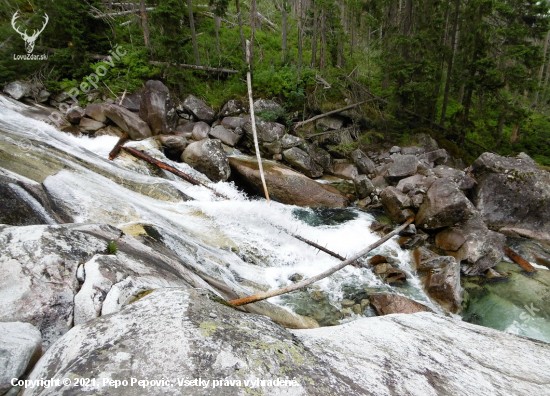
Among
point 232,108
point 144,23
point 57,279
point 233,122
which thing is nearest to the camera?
point 57,279

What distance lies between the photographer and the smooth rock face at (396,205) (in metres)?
8.96

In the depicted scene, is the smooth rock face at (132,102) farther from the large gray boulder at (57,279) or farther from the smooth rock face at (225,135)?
the large gray boulder at (57,279)

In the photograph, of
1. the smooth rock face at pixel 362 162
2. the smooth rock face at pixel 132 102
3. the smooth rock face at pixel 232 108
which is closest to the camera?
the smooth rock face at pixel 132 102

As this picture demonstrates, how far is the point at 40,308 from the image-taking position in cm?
237

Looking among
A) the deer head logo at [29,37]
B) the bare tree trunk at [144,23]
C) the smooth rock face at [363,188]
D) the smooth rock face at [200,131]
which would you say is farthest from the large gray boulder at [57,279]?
the bare tree trunk at [144,23]

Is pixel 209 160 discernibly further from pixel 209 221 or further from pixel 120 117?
pixel 120 117

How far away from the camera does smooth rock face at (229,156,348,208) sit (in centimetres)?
1038

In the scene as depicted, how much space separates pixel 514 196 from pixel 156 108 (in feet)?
43.2

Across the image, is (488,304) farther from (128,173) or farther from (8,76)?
(8,76)

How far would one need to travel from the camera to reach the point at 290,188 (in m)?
10.4

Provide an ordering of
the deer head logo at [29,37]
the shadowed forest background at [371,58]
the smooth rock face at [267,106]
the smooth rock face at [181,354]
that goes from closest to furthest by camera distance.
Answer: the smooth rock face at [181,354]
the deer head logo at [29,37]
the shadowed forest background at [371,58]
the smooth rock face at [267,106]

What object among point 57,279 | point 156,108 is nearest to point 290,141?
point 156,108

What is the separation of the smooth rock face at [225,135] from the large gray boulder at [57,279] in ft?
33.0

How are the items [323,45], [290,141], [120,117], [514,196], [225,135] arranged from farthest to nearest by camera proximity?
[323,45]
[225,135]
[290,141]
[120,117]
[514,196]
